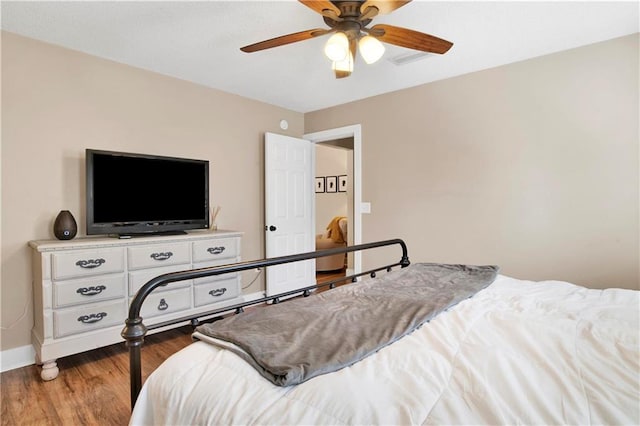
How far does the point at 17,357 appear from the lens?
2482 mm

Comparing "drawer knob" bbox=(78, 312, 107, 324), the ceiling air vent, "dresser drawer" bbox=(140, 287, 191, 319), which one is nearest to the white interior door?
"dresser drawer" bbox=(140, 287, 191, 319)

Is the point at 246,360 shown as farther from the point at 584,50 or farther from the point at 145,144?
the point at 584,50

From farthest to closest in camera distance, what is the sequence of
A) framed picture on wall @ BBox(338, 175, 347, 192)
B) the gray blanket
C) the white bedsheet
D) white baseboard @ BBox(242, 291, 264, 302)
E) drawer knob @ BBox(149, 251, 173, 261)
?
1. framed picture on wall @ BBox(338, 175, 347, 192)
2. white baseboard @ BBox(242, 291, 264, 302)
3. drawer knob @ BBox(149, 251, 173, 261)
4. the gray blanket
5. the white bedsheet

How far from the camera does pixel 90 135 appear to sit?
9.30 feet

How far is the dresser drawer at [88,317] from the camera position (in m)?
2.31

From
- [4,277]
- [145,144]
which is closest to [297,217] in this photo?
[145,144]

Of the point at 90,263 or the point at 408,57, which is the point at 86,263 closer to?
the point at 90,263

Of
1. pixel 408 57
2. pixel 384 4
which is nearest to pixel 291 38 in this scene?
pixel 384 4

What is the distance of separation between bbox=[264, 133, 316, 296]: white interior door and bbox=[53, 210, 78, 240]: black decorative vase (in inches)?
75.9

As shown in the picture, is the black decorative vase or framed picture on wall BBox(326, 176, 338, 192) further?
framed picture on wall BBox(326, 176, 338, 192)

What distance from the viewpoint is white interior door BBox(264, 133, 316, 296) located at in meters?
4.02

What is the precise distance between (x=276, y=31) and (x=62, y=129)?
189cm

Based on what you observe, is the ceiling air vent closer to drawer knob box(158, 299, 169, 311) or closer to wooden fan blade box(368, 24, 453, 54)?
wooden fan blade box(368, 24, 453, 54)

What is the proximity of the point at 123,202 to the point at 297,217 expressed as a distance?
206 centimetres
